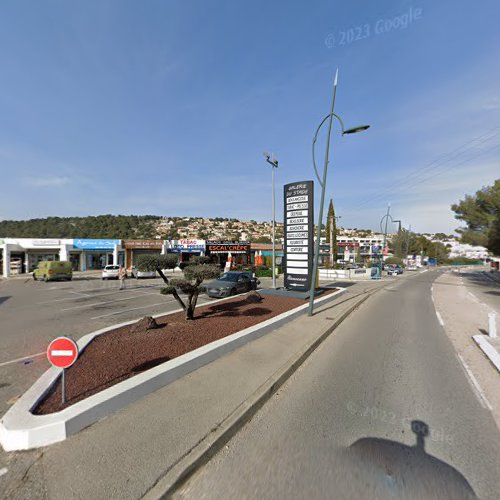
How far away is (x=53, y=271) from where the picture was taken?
2262cm

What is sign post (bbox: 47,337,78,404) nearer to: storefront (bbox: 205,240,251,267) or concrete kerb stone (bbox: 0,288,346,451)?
concrete kerb stone (bbox: 0,288,346,451)

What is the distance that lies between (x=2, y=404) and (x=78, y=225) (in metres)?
87.6

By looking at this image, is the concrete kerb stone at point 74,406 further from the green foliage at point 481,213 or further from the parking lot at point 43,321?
the green foliage at point 481,213

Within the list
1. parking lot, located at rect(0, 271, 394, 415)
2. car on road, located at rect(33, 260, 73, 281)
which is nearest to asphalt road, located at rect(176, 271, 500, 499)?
parking lot, located at rect(0, 271, 394, 415)

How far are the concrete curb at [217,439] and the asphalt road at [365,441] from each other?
9 centimetres

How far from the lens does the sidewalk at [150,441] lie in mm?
2461

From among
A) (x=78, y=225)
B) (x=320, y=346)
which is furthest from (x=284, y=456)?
(x=78, y=225)

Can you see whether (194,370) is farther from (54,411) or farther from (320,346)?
(320,346)

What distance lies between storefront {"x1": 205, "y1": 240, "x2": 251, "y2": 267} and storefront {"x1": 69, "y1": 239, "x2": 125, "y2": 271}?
474 inches

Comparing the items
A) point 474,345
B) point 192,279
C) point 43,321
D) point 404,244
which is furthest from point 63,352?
point 404,244

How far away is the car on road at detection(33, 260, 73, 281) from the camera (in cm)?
2261

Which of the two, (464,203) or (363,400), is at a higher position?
(464,203)

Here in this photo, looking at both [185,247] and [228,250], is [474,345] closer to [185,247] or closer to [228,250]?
[228,250]

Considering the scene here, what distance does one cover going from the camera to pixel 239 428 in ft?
11.3
